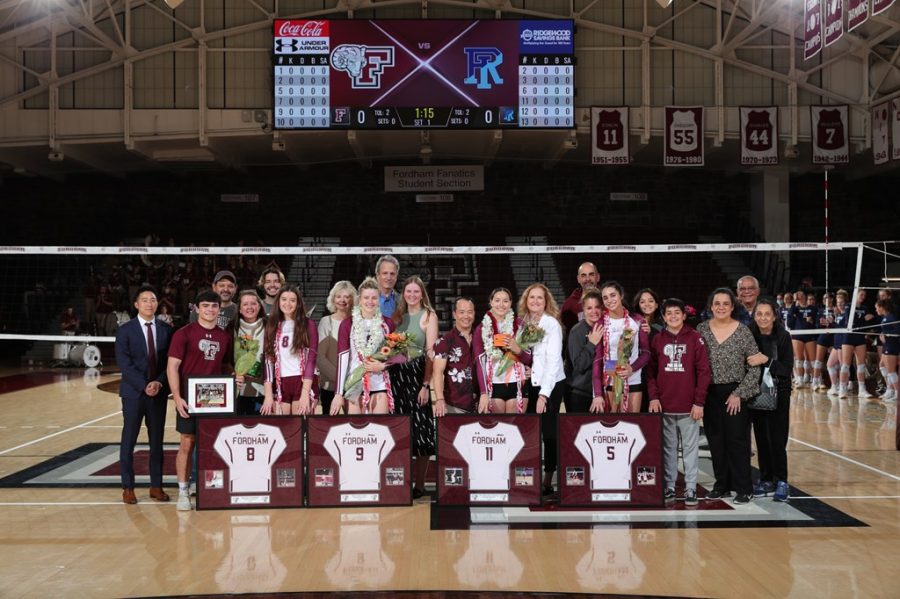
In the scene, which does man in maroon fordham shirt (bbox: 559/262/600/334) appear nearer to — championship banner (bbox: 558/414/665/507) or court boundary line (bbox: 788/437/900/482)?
championship banner (bbox: 558/414/665/507)

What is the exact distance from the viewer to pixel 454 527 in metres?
6.10

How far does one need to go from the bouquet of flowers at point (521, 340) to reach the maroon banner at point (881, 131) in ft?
49.7

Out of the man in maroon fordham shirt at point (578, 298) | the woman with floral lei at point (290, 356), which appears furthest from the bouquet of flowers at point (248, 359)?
the man in maroon fordham shirt at point (578, 298)

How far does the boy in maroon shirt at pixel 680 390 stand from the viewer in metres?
6.65

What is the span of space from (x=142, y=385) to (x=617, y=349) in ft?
12.3

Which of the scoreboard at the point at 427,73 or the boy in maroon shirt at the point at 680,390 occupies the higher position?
the scoreboard at the point at 427,73

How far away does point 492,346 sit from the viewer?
22.4 ft

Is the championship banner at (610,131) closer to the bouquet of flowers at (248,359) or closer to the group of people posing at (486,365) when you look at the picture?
the group of people posing at (486,365)

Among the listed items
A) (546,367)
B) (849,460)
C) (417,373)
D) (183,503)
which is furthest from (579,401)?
(849,460)

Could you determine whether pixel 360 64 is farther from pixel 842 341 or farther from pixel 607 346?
pixel 607 346

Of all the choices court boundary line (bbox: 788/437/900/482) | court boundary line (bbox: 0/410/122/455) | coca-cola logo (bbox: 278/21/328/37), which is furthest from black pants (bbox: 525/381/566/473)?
coca-cola logo (bbox: 278/21/328/37)

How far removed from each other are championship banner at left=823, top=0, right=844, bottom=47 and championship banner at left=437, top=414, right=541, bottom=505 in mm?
10698

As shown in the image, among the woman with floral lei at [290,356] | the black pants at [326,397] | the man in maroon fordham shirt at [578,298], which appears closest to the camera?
the woman with floral lei at [290,356]

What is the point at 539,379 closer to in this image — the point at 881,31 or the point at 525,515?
the point at 525,515
